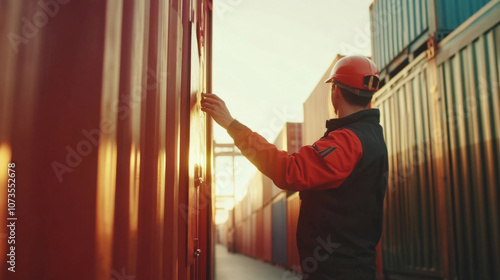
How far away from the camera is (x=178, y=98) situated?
2158 mm

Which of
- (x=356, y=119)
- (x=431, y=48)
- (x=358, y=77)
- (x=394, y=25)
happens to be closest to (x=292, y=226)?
(x=394, y=25)

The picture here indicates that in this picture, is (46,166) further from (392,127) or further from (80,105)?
(392,127)

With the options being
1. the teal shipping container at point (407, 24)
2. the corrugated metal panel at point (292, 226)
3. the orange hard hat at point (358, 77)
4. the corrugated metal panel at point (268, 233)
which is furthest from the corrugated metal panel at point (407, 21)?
the corrugated metal panel at point (268, 233)

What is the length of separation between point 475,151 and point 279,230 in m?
A: 12.8

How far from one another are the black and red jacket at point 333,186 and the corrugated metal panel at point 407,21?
540 cm

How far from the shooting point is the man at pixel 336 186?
209 cm

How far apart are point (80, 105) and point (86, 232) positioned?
1.36 ft

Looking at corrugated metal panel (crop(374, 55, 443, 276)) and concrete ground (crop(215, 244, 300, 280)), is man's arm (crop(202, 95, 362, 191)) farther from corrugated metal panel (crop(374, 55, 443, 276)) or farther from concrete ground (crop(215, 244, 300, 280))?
concrete ground (crop(215, 244, 300, 280))

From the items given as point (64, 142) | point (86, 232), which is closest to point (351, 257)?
point (86, 232)

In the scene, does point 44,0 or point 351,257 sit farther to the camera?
point 351,257

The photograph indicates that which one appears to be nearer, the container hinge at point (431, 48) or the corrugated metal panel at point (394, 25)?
the container hinge at point (431, 48)

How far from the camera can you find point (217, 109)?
8.20 ft

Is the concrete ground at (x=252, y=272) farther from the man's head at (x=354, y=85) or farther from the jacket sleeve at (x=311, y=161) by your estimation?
the jacket sleeve at (x=311, y=161)

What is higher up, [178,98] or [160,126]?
[178,98]
